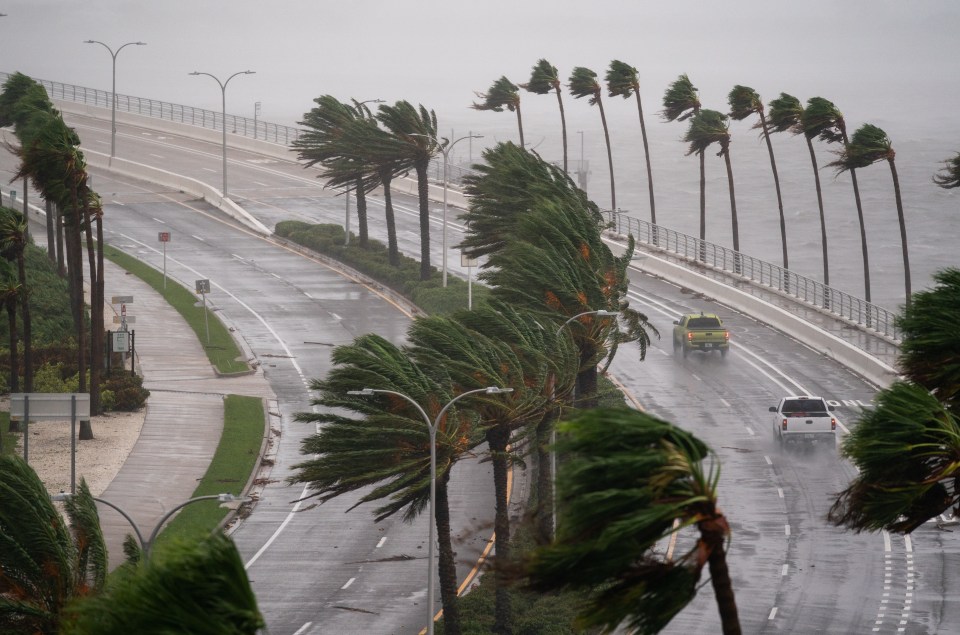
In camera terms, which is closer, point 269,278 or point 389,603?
point 389,603

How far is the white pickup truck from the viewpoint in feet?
155

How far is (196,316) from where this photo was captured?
66188 mm

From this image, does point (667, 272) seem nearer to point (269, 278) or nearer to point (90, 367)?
point (269, 278)

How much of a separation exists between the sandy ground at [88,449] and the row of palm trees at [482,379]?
12.0m

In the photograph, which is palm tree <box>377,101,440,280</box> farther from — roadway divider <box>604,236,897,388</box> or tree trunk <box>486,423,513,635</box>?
tree trunk <box>486,423,513,635</box>

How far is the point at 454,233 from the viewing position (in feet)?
277

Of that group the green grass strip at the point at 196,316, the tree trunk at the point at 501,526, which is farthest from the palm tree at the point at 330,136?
the tree trunk at the point at 501,526

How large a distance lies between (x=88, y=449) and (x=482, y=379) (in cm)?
2031

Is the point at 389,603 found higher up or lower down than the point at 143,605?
lower down

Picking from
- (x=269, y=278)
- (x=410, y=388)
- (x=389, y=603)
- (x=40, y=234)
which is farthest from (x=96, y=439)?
(x=40, y=234)

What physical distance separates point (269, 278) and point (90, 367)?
2404cm

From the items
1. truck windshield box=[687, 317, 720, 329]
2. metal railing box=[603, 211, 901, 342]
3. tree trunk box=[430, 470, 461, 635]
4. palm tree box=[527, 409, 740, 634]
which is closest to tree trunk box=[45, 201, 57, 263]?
metal railing box=[603, 211, 901, 342]

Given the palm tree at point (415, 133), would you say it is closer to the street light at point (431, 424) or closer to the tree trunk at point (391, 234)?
the tree trunk at point (391, 234)

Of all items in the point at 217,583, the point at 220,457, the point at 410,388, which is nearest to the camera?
the point at 217,583
